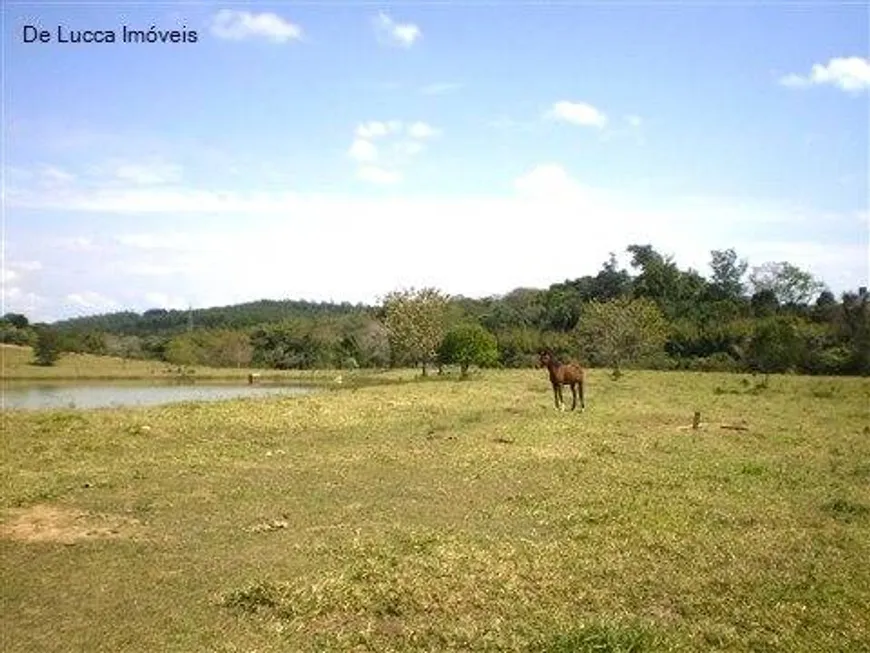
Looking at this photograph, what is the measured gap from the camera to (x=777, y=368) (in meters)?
53.6

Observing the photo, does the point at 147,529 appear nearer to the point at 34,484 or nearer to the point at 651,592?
the point at 34,484

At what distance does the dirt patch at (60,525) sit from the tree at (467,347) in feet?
118

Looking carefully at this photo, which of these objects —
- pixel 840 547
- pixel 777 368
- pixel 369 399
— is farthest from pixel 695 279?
pixel 840 547

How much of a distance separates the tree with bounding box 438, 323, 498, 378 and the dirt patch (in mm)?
35880

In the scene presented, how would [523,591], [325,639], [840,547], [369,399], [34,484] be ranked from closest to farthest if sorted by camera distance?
[325,639] < [523,591] < [840,547] < [34,484] < [369,399]

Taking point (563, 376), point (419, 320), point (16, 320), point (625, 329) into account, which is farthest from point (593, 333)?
point (16, 320)

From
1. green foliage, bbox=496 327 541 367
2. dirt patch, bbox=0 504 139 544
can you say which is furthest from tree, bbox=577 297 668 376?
dirt patch, bbox=0 504 139 544

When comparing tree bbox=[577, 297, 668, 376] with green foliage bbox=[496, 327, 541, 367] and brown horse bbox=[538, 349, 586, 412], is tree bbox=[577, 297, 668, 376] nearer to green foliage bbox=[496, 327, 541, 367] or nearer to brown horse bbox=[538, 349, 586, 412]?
green foliage bbox=[496, 327, 541, 367]

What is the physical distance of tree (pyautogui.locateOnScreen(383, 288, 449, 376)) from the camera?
52.9m

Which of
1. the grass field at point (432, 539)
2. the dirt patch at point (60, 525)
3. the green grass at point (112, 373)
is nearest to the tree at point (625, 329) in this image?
the green grass at point (112, 373)

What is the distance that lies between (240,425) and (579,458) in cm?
1011

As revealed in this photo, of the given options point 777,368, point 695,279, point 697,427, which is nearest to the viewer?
point 697,427

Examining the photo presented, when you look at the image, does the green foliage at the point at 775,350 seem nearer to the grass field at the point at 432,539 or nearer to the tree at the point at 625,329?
the tree at the point at 625,329

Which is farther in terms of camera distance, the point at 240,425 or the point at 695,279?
the point at 695,279
